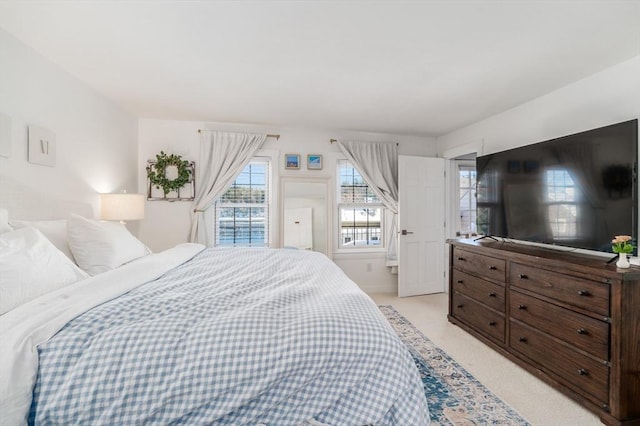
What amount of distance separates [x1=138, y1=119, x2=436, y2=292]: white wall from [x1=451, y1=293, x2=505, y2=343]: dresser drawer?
1423mm

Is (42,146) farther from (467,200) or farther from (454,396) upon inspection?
(467,200)

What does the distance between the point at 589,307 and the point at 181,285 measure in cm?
254

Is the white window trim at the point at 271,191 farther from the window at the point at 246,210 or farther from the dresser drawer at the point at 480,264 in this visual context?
the dresser drawer at the point at 480,264

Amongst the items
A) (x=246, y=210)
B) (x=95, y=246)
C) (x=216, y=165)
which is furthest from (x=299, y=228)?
(x=95, y=246)

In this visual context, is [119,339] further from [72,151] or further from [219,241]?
[219,241]

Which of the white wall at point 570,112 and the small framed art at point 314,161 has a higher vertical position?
the white wall at point 570,112

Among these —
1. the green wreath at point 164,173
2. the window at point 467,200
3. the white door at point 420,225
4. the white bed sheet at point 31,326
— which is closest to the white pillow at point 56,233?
the white bed sheet at point 31,326

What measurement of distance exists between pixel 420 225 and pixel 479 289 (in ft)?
5.20

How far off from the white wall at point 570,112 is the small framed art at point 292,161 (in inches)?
94.4

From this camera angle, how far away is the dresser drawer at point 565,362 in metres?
1.81

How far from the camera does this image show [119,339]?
103cm

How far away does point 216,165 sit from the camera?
3.95 m

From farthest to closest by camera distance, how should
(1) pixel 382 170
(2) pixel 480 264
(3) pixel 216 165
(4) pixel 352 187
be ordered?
(4) pixel 352 187 → (1) pixel 382 170 → (3) pixel 216 165 → (2) pixel 480 264

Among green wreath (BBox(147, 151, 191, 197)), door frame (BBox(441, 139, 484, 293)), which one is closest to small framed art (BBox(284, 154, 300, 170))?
green wreath (BBox(147, 151, 191, 197))
